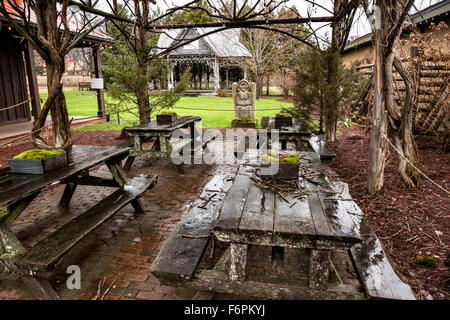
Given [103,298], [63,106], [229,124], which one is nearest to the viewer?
[103,298]

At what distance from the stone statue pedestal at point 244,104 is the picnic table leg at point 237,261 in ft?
31.1

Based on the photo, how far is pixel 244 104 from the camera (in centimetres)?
1160

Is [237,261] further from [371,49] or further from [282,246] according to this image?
[371,49]

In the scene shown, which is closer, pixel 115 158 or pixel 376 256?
pixel 376 256

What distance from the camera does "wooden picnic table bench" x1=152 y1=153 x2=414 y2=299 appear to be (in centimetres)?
188

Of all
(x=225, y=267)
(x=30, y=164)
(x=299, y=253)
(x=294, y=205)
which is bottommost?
(x=299, y=253)

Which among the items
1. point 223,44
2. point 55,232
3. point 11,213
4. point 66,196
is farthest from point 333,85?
point 223,44

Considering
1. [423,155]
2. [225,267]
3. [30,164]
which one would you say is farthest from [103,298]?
[423,155]

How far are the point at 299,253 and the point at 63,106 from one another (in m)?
4.35

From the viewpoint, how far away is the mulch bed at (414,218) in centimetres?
261

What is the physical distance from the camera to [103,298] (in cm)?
→ 244

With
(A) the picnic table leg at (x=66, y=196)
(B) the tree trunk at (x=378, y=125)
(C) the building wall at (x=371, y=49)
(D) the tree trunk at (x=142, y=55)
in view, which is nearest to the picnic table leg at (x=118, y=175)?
(A) the picnic table leg at (x=66, y=196)

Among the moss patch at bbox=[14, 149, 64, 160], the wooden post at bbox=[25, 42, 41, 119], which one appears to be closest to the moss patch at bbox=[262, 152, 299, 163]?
the moss patch at bbox=[14, 149, 64, 160]

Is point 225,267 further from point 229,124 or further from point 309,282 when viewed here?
point 229,124
